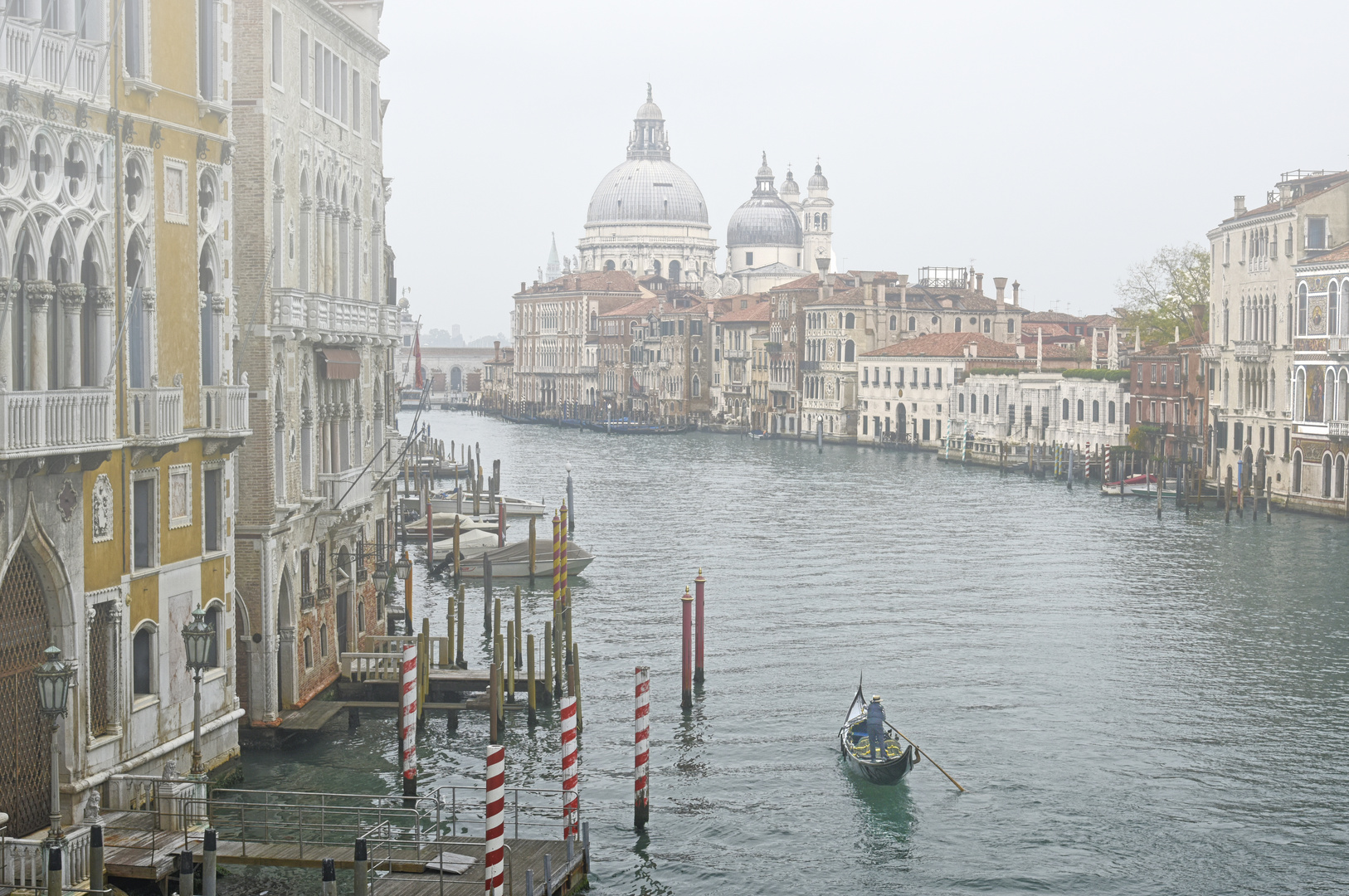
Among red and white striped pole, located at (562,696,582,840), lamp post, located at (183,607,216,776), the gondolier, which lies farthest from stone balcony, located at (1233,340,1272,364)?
lamp post, located at (183,607,216,776)

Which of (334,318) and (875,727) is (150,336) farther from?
(875,727)

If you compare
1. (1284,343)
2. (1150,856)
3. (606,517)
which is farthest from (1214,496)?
(1150,856)

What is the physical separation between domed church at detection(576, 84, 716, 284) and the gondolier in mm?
119039

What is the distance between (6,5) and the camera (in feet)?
40.0

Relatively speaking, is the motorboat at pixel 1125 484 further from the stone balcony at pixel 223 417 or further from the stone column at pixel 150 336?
the stone column at pixel 150 336

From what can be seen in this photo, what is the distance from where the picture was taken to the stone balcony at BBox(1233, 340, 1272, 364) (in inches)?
1895

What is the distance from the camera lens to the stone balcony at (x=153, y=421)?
1423 centimetres

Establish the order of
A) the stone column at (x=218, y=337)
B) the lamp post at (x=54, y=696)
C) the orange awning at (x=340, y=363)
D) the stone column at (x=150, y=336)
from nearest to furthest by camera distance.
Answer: the lamp post at (x=54, y=696) → the stone column at (x=150, y=336) → the stone column at (x=218, y=337) → the orange awning at (x=340, y=363)

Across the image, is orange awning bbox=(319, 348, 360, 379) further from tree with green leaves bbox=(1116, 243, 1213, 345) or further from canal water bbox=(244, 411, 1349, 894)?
tree with green leaves bbox=(1116, 243, 1213, 345)

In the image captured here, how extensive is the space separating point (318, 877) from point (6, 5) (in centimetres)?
700

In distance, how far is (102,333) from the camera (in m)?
13.8

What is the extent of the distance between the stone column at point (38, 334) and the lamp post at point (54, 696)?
210cm

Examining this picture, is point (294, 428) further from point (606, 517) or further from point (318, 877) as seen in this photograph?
point (606, 517)

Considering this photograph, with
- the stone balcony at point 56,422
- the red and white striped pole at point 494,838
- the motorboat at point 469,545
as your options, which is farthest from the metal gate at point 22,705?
the motorboat at point 469,545
